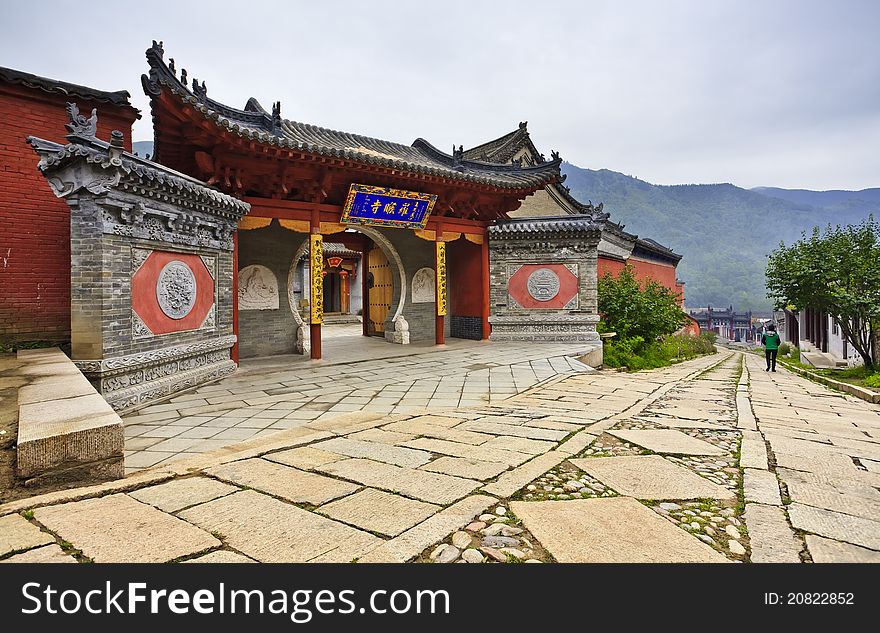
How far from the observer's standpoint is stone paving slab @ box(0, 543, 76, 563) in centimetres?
201

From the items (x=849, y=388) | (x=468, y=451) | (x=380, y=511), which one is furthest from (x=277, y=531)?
(x=849, y=388)

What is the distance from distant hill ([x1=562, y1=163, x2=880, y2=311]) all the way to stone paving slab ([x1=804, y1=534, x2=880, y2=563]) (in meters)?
111

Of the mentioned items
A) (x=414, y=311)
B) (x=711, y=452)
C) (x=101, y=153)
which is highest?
(x=101, y=153)

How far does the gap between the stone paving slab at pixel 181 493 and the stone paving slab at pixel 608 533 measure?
5.62 ft

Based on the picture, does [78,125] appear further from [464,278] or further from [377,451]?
[464,278]

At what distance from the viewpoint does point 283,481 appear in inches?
121

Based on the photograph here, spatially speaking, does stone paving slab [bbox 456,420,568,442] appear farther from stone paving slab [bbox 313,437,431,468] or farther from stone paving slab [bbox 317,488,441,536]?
stone paving slab [bbox 317,488,441,536]

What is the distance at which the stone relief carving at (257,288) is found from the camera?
33.7 ft

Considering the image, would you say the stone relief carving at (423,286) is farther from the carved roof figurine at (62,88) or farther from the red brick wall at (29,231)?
the red brick wall at (29,231)

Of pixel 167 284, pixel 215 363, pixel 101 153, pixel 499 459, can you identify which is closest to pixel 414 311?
pixel 215 363

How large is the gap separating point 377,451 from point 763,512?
8.06 ft

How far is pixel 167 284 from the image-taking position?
6617 millimetres
